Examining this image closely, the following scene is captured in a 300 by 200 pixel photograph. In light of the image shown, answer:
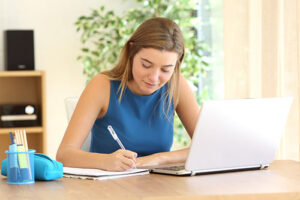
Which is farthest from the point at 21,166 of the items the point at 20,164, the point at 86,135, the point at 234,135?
the point at 234,135

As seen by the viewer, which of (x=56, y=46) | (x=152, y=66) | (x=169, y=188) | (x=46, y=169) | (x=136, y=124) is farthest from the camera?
(x=56, y=46)

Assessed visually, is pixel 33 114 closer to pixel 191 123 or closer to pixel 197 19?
pixel 197 19

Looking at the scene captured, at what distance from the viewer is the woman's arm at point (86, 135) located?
1665mm

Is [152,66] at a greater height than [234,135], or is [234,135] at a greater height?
[152,66]

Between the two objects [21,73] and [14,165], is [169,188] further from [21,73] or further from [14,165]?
[21,73]

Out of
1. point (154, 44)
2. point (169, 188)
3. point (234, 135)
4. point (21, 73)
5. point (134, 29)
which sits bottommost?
point (169, 188)

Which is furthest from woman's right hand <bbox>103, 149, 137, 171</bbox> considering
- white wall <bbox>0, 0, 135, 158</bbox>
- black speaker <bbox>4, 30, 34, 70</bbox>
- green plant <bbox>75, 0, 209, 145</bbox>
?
white wall <bbox>0, 0, 135, 158</bbox>

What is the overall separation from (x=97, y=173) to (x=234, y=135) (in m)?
0.42

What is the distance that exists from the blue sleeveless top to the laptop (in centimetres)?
44

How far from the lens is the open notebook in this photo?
1.57 meters

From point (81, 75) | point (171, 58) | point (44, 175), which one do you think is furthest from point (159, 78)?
point (81, 75)

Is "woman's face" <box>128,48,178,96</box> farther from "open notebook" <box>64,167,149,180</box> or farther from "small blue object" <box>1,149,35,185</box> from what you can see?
A: "small blue object" <box>1,149,35,185</box>

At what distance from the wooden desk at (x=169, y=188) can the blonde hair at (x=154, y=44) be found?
55 centimetres

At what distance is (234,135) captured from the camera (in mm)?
1623
